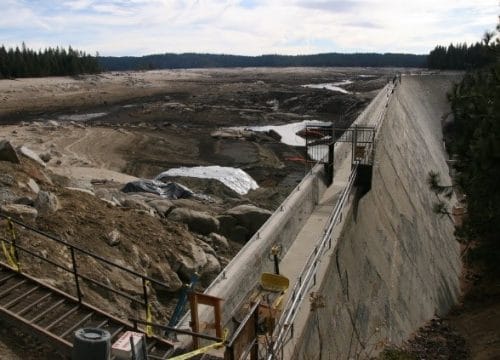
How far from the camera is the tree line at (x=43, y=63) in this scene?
297ft

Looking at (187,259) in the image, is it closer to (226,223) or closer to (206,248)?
(206,248)

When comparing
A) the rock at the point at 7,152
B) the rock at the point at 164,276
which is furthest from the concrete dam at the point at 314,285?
the rock at the point at 7,152

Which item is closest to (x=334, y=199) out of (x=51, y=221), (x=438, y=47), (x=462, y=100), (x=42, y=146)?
(x=462, y=100)

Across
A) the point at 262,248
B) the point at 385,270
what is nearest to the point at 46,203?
the point at 262,248

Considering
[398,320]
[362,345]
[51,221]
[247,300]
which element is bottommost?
[398,320]

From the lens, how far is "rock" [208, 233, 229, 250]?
1286 cm

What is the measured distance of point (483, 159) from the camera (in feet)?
35.3

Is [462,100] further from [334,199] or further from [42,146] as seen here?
[42,146]

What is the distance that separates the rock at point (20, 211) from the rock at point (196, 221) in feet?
14.2

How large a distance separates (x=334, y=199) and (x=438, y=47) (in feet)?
467

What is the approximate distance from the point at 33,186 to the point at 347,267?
28.1 ft

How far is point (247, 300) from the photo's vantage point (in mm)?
7977

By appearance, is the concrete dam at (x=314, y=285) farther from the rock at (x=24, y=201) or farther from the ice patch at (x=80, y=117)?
the ice patch at (x=80, y=117)

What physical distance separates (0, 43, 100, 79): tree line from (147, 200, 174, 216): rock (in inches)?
3494
